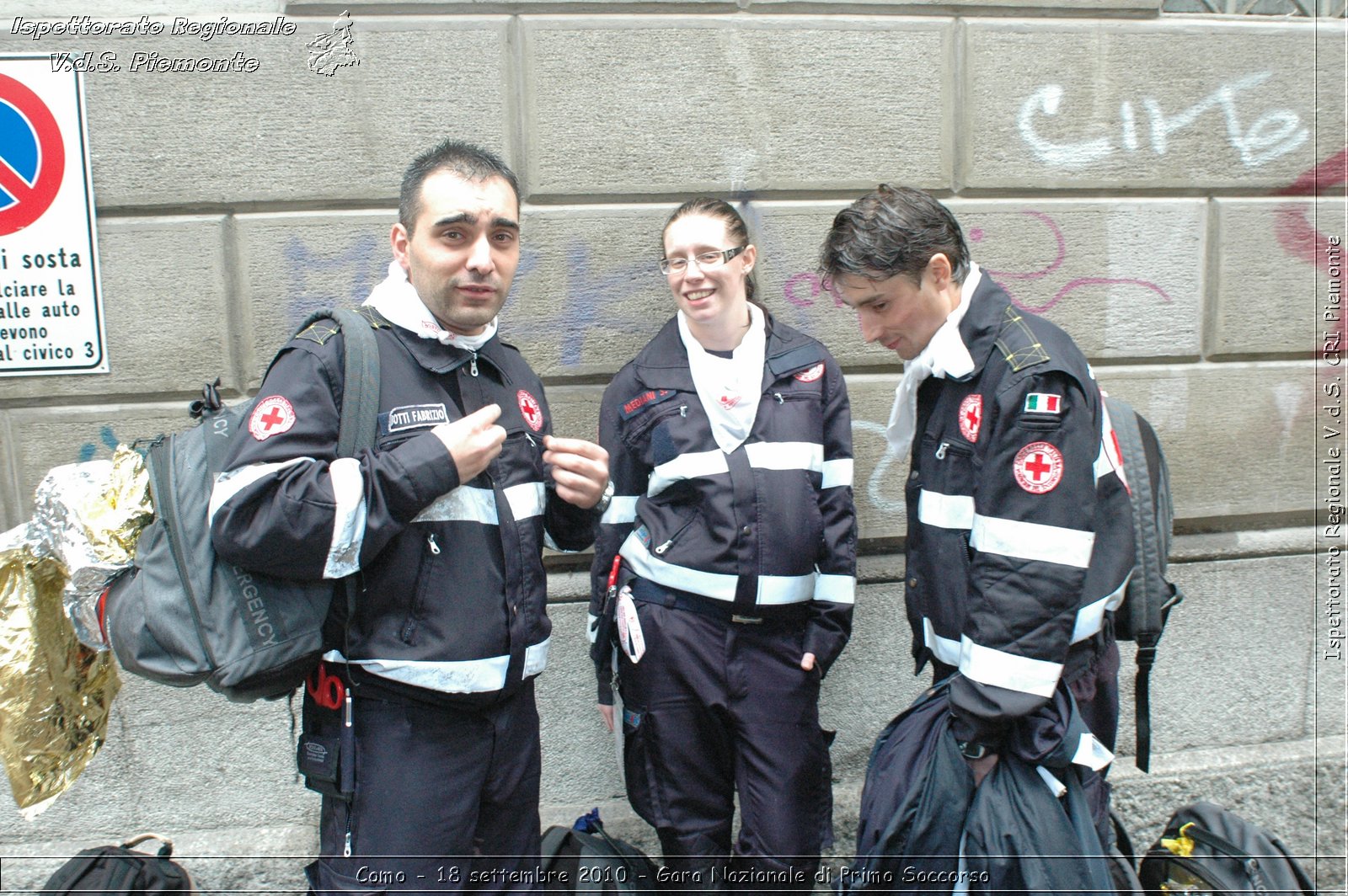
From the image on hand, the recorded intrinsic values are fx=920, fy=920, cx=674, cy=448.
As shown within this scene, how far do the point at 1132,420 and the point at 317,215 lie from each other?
2663 millimetres

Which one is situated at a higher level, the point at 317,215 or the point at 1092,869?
the point at 317,215

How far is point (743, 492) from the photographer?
266 centimetres

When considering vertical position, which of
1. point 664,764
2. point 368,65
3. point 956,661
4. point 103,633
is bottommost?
point 664,764

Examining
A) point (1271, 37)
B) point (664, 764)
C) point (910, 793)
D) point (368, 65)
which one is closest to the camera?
point (910, 793)

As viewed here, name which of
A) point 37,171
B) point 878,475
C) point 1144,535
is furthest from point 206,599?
point 878,475

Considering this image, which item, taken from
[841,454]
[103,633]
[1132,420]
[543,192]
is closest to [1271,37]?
[1132,420]

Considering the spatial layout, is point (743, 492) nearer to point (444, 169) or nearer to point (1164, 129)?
point (444, 169)

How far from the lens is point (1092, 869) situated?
2016mm

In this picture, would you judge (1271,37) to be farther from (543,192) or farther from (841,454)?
(543,192)

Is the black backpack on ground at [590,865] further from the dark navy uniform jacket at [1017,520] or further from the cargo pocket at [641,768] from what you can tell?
the dark navy uniform jacket at [1017,520]

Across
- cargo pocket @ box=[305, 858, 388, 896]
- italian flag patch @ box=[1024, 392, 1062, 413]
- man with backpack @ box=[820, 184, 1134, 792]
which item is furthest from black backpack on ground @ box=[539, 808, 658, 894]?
italian flag patch @ box=[1024, 392, 1062, 413]

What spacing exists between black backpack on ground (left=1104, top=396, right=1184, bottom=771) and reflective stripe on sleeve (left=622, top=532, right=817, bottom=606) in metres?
0.86

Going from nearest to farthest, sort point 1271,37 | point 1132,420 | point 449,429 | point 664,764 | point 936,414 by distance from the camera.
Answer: point 449,429 → point 936,414 → point 1132,420 → point 664,764 → point 1271,37

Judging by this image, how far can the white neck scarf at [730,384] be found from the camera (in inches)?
107
